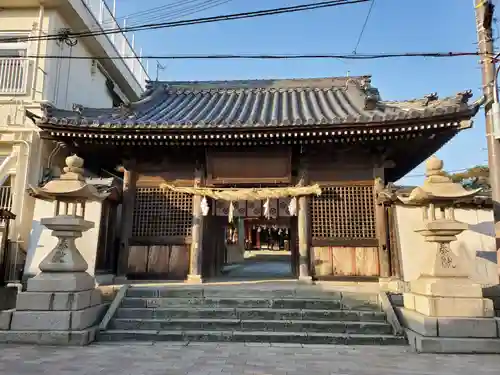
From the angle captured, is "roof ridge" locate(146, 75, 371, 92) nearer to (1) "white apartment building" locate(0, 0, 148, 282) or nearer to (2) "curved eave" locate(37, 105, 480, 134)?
(1) "white apartment building" locate(0, 0, 148, 282)

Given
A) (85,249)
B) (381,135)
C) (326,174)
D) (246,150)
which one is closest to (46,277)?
(85,249)

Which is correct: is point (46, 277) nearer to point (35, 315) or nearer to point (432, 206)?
point (35, 315)

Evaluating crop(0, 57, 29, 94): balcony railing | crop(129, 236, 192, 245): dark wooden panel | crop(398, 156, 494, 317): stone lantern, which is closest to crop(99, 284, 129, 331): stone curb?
crop(129, 236, 192, 245): dark wooden panel

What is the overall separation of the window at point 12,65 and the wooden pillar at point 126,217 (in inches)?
202

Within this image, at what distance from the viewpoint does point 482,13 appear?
28.1 ft

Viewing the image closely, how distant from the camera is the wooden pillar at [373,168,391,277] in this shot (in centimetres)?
1018

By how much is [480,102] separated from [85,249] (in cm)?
1108

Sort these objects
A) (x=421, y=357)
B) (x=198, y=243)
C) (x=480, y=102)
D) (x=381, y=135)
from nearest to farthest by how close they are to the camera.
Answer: (x=421, y=357) < (x=480, y=102) < (x=381, y=135) < (x=198, y=243)

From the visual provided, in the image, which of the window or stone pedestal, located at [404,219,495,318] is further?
the window

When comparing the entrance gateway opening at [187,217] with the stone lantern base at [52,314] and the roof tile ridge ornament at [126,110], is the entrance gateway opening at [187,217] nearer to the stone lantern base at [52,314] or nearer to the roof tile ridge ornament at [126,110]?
the roof tile ridge ornament at [126,110]

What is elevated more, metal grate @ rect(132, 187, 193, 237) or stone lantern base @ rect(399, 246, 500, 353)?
metal grate @ rect(132, 187, 193, 237)

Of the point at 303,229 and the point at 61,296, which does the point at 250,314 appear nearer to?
the point at 303,229

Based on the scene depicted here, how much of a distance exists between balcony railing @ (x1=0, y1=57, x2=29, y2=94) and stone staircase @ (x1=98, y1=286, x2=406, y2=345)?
8.72 metres

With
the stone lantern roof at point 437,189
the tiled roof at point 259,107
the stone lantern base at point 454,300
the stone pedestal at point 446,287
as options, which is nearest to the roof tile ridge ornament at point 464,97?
the tiled roof at point 259,107
